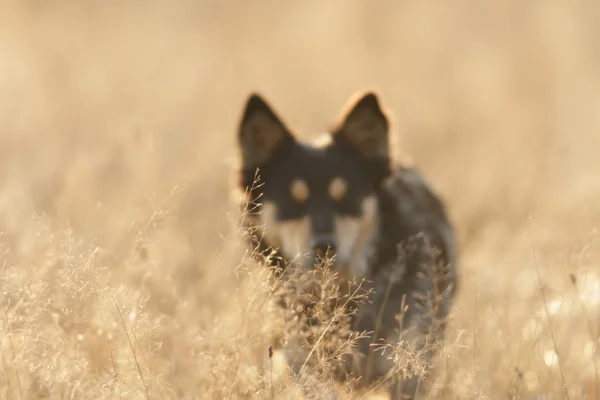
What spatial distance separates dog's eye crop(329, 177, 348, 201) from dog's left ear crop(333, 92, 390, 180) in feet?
0.79

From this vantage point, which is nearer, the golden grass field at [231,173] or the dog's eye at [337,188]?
the golden grass field at [231,173]

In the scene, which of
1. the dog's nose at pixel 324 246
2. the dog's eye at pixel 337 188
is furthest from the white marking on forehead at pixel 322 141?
the dog's nose at pixel 324 246

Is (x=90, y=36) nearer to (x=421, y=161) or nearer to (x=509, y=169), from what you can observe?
(x=421, y=161)

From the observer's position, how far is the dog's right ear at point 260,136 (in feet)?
15.7

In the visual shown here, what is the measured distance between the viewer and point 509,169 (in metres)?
8.73

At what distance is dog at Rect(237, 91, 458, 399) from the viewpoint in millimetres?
4500

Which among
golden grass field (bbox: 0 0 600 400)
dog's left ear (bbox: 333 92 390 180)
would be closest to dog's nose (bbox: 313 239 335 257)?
golden grass field (bbox: 0 0 600 400)

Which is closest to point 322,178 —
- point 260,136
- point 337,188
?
point 337,188

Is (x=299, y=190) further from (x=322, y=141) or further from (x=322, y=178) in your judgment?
(x=322, y=141)

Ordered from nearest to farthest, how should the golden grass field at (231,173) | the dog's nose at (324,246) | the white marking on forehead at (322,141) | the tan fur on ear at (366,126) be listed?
the golden grass field at (231,173) < the dog's nose at (324,246) < the tan fur on ear at (366,126) < the white marking on forehead at (322,141)

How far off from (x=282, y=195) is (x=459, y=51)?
9.22 meters

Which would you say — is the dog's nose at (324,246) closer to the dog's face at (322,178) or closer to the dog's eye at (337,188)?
the dog's face at (322,178)

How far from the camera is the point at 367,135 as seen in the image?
16.3ft

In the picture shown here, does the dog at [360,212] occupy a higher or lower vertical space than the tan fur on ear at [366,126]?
lower
